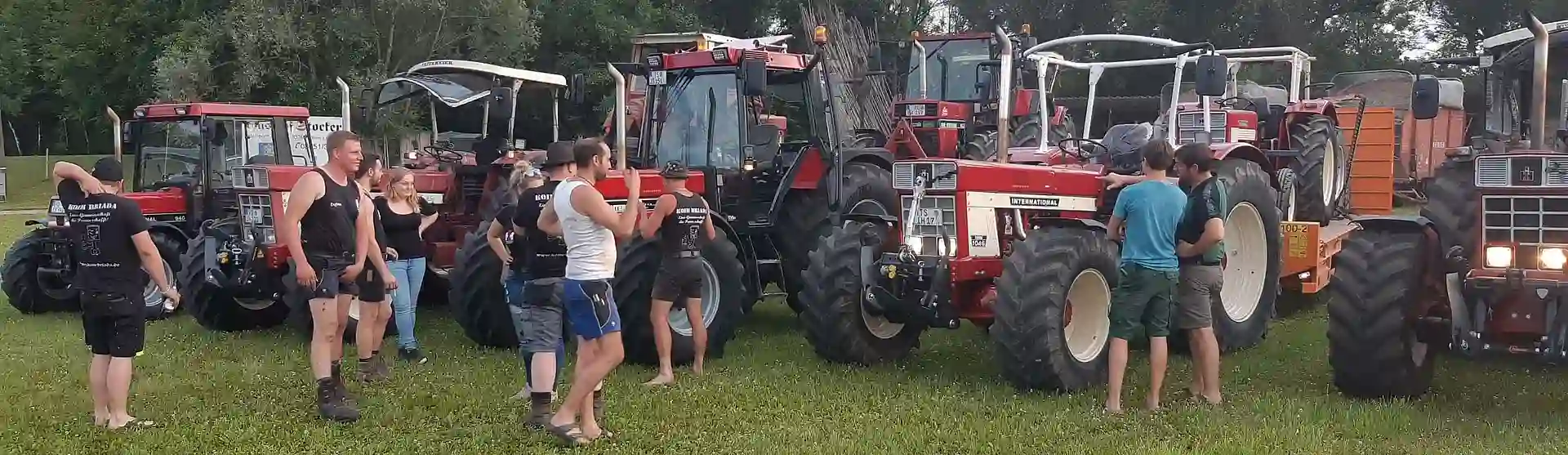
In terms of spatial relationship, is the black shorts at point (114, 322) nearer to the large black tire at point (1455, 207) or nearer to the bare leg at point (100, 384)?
Result: the bare leg at point (100, 384)

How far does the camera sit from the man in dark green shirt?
20.0ft

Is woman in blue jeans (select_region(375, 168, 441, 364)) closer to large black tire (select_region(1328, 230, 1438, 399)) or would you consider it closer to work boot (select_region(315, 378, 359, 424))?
work boot (select_region(315, 378, 359, 424))

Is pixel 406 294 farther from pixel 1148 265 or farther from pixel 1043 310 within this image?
pixel 1148 265

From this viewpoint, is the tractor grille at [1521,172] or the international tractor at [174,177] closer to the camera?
the tractor grille at [1521,172]

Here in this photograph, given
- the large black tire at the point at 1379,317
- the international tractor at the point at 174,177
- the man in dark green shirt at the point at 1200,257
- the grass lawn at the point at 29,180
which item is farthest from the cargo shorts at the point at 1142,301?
the grass lawn at the point at 29,180

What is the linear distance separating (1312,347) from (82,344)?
8181 mm

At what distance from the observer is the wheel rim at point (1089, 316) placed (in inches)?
268

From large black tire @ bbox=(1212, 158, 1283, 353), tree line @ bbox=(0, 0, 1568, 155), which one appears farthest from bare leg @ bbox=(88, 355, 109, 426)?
tree line @ bbox=(0, 0, 1568, 155)

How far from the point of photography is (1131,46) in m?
27.6

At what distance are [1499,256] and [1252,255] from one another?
246 centimetres

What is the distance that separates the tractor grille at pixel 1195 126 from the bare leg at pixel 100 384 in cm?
750

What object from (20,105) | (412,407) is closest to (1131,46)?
(412,407)

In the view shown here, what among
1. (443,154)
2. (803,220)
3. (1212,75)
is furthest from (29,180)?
(1212,75)

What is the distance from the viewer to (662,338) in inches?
278
